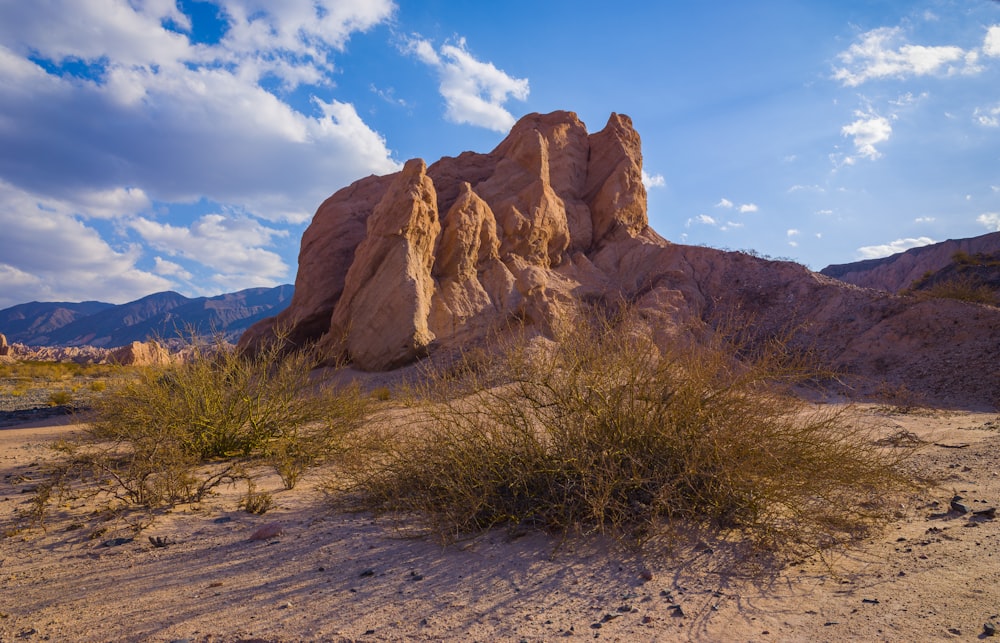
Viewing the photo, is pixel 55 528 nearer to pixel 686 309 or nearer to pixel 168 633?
pixel 168 633

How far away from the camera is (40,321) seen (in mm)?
133000

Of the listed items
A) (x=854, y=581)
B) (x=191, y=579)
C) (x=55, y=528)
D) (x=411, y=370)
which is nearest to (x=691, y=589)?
(x=854, y=581)

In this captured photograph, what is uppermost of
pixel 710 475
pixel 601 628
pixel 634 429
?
pixel 634 429

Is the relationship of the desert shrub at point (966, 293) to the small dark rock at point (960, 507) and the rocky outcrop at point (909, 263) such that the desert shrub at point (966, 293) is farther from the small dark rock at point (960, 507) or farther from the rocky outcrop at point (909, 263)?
the rocky outcrop at point (909, 263)

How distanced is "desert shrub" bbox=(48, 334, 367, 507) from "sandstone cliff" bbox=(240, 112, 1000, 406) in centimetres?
537

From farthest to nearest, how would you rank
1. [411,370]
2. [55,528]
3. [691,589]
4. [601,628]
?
[411,370]
[55,528]
[691,589]
[601,628]

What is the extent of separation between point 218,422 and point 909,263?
59760 mm

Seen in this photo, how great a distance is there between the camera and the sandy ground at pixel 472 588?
3.14 meters

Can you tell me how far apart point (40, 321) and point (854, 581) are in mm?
166104

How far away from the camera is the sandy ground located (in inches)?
124

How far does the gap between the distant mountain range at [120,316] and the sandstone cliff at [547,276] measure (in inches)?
3552

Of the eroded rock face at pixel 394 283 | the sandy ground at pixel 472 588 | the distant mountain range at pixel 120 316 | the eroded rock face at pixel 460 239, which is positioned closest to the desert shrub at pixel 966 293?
the eroded rock face at pixel 460 239

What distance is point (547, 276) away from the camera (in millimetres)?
19812

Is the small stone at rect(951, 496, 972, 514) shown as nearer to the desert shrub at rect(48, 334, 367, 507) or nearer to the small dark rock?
the small dark rock
